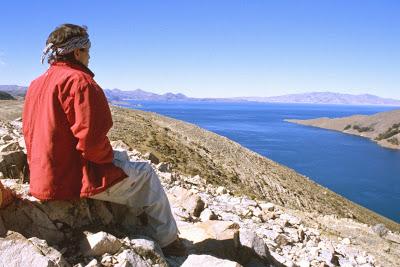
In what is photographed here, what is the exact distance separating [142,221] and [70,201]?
1225 millimetres

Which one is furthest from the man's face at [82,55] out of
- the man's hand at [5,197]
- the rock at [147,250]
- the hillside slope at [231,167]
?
the hillside slope at [231,167]

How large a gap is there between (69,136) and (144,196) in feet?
4.83

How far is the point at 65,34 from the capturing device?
5684mm

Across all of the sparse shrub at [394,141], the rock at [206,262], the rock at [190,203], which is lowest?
the sparse shrub at [394,141]

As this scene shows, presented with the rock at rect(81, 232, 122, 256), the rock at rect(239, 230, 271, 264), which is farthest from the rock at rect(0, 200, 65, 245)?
the rock at rect(239, 230, 271, 264)

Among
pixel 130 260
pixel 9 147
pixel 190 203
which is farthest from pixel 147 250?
pixel 190 203

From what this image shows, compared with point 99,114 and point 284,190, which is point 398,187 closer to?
point 284,190

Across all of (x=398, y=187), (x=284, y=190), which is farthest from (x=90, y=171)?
(x=398, y=187)

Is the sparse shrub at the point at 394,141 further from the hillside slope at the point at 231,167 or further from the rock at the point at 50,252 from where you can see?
the rock at the point at 50,252

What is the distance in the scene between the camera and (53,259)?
5.11m

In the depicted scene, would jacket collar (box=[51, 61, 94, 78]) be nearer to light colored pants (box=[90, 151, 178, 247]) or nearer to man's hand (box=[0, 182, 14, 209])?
light colored pants (box=[90, 151, 178, 247])

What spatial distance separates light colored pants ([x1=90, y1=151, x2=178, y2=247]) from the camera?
234 inches

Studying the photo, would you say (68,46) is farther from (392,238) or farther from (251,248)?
(392,238)

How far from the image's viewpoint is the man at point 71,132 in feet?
17.4
